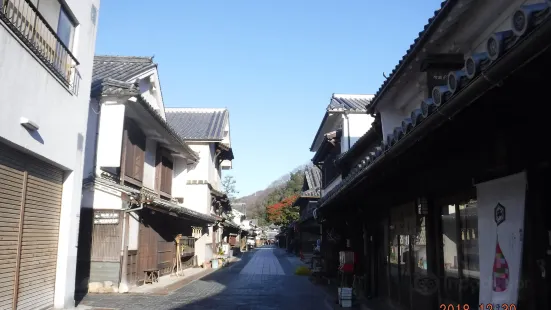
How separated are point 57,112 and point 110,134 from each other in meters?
5.81

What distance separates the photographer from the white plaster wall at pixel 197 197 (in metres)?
32.5

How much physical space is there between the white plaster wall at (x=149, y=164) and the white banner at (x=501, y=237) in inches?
706

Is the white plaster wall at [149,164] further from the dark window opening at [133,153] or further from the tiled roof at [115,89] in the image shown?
the tiled roof at [115,89]

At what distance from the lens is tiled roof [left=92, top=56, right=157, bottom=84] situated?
754 inches

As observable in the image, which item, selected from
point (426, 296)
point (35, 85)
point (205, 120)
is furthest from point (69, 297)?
point (205, 120)

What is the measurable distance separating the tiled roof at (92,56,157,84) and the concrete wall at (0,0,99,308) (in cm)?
629

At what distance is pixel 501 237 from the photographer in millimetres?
5336

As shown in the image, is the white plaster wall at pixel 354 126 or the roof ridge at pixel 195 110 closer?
the white plaster wall at pixel 354 126

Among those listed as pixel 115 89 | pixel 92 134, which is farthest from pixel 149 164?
pixel 115 89

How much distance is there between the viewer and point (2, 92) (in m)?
7.70

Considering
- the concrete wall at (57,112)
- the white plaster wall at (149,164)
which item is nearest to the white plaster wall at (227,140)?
the white plaster wall at (149,164)

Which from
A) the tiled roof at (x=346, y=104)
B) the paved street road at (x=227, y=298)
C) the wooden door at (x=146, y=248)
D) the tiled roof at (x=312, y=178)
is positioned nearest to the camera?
the paved street road at (x=227, y=298)

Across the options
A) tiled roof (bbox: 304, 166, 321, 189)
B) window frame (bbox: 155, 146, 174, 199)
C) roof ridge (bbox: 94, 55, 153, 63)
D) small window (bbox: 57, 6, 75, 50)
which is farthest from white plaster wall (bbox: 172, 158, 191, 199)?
small window (bbox: 57, 6, 75, 50)

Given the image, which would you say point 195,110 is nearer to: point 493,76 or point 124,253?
point 124,253
